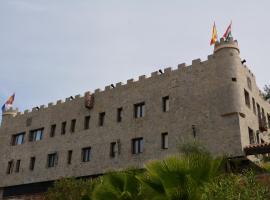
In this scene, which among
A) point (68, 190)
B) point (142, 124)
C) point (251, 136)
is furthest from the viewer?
point (142, 124)

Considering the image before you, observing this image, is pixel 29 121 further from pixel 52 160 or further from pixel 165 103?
pixel 165 103

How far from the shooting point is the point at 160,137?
27.8 m

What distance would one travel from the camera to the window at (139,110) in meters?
30.0

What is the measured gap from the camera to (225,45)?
2722cm

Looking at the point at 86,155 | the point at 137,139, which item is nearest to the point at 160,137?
the point at 137,139

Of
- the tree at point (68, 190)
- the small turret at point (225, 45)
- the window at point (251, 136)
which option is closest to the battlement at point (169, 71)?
the small turret at point (225, 45)

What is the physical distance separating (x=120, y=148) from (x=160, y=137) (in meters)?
3.84

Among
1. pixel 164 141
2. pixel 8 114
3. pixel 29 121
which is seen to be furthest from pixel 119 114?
pixel 8 114

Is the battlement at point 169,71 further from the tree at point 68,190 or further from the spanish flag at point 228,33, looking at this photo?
the tree at point 68,190

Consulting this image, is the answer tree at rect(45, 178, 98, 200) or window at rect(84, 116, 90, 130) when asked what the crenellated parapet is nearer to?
window at rect(84, 116, 90, 130)

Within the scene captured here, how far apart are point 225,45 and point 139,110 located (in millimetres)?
8854

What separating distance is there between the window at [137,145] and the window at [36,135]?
11.8 metres

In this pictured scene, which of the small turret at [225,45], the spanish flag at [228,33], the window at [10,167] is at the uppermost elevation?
the spanish flag at [228,33]

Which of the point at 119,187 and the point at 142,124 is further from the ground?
the point at 142,124
